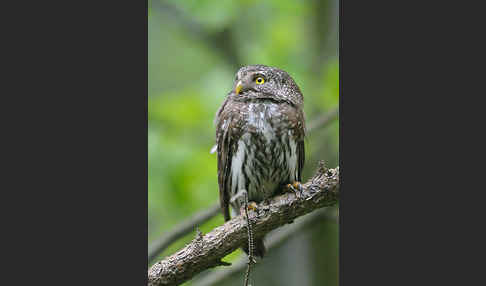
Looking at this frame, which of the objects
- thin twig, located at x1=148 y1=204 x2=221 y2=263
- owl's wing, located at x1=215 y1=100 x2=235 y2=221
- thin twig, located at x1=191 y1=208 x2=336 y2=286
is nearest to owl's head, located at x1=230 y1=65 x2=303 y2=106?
owl's wing, located at x1=215 y1=100 x2=235 y2=221

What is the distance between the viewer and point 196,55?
5.94 meters

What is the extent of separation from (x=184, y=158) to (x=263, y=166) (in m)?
1.71

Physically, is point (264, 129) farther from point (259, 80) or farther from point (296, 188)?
point (296, 188)

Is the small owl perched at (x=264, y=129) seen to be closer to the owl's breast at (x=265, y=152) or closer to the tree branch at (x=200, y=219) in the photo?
the owl's breast at (x=265, y=152)

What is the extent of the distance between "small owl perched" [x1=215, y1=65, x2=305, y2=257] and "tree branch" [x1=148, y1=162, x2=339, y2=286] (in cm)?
20

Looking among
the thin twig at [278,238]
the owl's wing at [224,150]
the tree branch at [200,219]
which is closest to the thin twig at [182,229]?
the tree branch at [200,219]

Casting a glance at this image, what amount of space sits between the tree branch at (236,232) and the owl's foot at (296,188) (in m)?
0.02

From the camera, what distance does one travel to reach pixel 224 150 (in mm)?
4168

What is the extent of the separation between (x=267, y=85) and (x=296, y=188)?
78 cm

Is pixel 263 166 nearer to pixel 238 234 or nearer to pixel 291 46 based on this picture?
pixel 238 234

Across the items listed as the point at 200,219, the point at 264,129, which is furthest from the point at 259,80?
the point at 200,219

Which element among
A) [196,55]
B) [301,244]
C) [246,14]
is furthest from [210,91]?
[301,244]

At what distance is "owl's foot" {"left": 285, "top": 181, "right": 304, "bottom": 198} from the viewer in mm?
3872

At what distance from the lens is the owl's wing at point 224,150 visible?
411cm
